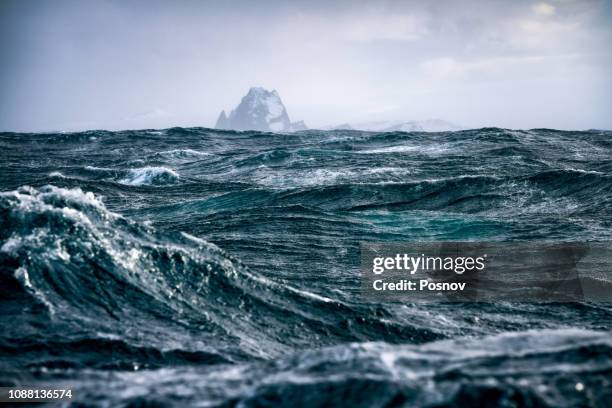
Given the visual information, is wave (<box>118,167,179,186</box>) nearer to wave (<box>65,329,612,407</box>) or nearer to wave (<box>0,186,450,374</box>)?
wave (<box>0,186,450,374</box>)

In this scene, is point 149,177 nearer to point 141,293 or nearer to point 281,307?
point 141,293

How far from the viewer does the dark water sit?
205 inches

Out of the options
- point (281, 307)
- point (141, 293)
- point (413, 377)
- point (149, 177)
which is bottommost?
point (281, 307)

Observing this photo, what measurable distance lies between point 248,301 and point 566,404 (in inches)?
249

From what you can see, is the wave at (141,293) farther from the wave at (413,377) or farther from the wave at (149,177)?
the wave at (149,177)

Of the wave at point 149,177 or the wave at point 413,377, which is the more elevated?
the wave at point 149,177

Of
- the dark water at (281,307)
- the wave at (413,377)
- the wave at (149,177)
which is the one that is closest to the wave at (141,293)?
the dark water at (281,307)

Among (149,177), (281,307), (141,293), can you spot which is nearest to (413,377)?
(281,307)

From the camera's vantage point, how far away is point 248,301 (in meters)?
9.86

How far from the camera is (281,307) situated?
32.2 feet

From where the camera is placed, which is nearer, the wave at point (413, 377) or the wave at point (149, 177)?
the wave at point (413, 377)

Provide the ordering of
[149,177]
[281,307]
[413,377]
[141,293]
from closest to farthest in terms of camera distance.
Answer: [413,377]
[141,293]
[281,307]
[149,177]

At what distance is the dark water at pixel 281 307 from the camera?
205 inches

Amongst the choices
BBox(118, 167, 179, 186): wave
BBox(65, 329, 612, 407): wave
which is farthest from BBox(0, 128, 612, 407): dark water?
BBox(118, 167, 179, 186): wave
